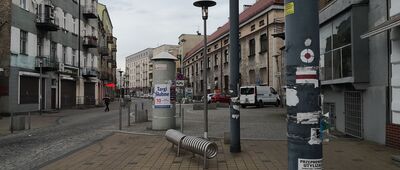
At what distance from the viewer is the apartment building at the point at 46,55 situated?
29.4m

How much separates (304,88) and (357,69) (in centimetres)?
920

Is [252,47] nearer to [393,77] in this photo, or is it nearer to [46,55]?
[46,55]

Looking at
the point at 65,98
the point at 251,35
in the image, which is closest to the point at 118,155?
the point at 65,98

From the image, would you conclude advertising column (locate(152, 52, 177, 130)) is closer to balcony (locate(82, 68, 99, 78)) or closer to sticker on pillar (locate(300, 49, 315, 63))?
sticker on pillar (locate(300, 49, 315, 63))

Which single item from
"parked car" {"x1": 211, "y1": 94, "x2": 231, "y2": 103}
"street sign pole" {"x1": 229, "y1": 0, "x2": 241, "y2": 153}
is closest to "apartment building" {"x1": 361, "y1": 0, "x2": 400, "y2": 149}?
"street sign pole" {"x1": 229, "y1": 0, "x2": 241, "y2": 153}

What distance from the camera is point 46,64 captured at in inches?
1369

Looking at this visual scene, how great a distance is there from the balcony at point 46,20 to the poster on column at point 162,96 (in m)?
20.8

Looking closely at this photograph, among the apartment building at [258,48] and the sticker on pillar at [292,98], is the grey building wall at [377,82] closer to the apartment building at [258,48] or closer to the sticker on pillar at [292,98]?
the sticker on pillar at [292,98]

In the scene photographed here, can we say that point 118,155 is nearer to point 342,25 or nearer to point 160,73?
point 160,73

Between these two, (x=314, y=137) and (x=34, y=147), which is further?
(x=34, y=147)

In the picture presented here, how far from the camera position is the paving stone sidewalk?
890cm

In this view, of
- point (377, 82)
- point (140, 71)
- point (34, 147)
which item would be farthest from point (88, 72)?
point (140, 71)

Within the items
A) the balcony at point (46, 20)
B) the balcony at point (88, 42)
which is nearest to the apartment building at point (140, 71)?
the balcony at point (88, 42)

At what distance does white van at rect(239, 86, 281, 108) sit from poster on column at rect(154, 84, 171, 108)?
20.9m
